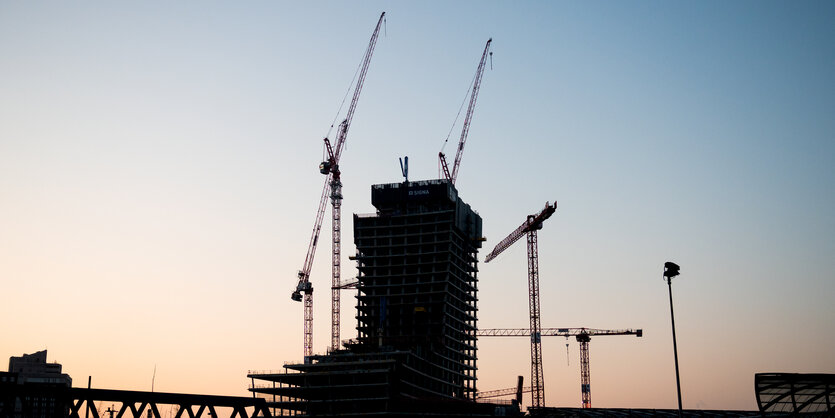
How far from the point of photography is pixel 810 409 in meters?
102

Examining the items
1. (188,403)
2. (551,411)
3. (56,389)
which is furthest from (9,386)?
(551,411)

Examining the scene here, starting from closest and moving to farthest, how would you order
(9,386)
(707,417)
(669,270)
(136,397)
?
(9,386)
(136,397)
(669,270)
(707,417)

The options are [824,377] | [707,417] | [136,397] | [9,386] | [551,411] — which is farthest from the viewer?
[551,411]

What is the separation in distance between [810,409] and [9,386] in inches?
3302

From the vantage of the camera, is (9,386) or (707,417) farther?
(707,417)

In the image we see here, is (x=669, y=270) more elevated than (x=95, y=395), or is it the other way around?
(x=669, y=270)

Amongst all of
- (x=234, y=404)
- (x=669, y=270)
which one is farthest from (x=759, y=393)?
(x=234, y=404)

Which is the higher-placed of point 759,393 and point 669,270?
point 669,270

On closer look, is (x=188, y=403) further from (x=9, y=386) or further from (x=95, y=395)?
(x=9, y=386)

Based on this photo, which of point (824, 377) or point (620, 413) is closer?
point (824, 377)

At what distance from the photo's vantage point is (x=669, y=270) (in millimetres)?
91062

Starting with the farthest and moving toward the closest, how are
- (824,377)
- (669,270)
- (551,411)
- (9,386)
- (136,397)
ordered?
(551,411) → (824,377) → (669,270) → (136,397) → (9,386)

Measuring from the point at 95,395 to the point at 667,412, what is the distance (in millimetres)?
121369

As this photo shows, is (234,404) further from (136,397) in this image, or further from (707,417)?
(707,417)
